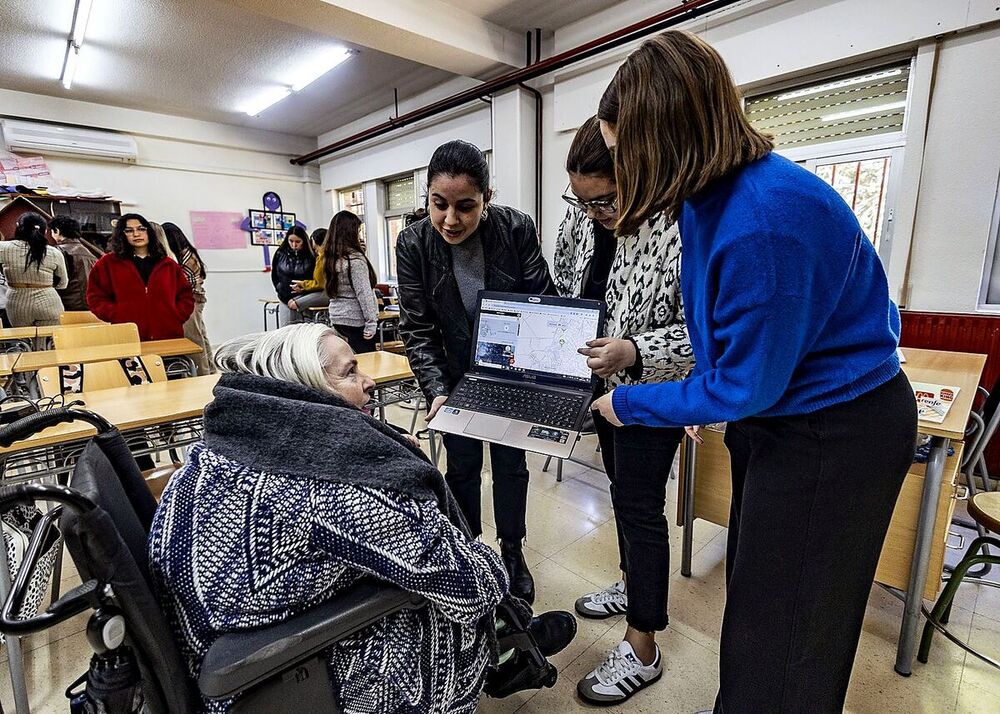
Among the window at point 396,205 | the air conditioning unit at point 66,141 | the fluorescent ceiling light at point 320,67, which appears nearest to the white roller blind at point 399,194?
the window at point 396,205

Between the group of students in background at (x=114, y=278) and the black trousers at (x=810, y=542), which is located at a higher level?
the group of students in background at (x=114, y=278)

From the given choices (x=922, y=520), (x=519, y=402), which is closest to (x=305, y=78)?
(x=519, y=402)

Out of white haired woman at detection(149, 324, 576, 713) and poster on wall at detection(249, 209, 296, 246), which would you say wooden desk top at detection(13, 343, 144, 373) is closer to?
white haired woman at detection(149, 324, 576, 713)

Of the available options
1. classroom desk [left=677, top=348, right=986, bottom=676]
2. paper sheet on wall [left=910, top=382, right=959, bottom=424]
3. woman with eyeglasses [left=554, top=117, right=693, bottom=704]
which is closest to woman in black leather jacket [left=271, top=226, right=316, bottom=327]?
woman with eyeglasses [left=554, top=117, right=693, bottom=704]

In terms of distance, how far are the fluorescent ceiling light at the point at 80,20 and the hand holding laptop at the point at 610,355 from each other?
4749 millimetres

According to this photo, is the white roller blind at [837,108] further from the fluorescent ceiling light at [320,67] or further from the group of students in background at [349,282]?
the fluorescent ceiling light at [320,67]

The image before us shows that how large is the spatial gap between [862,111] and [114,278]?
446cm

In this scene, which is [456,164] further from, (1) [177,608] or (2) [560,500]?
(2) [560,500]

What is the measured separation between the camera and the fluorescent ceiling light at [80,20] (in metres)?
3.65

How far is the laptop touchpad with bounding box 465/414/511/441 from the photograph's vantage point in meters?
1.17

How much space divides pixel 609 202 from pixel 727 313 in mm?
523

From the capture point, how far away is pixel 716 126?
0.68 meters

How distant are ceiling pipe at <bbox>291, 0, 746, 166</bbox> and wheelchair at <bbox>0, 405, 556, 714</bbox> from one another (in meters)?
3.24

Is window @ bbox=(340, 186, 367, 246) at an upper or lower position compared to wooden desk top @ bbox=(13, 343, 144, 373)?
upper
